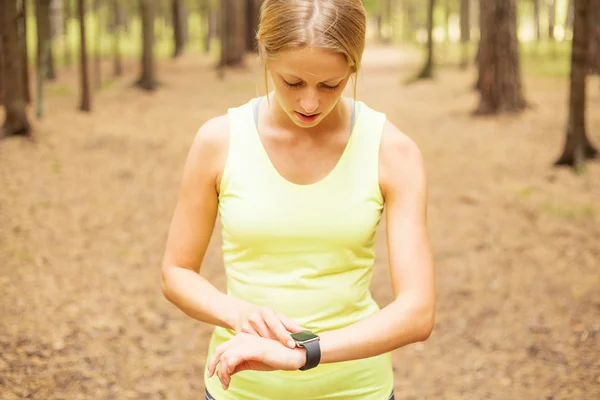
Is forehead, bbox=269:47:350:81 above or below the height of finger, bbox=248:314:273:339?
above

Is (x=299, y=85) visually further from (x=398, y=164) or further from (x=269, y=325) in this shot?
(x=269, y=325)

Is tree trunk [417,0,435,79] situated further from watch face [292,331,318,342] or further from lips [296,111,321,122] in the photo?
watch face [292,331,318,342]

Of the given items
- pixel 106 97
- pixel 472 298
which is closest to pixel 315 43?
pixel 472 298

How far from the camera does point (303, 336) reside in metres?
1.78

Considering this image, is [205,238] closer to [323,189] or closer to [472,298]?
[323,189]

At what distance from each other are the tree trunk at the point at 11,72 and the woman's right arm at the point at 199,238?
10122 mm

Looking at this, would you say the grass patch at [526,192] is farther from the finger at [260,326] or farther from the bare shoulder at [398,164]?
the finger at [260,326]

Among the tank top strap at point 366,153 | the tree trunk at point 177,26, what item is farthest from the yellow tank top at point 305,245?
the tree trunk at point 177,26

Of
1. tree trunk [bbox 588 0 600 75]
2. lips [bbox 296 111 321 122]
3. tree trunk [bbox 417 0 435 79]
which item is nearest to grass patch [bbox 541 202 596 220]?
lips [bbox 296 111 321 122]

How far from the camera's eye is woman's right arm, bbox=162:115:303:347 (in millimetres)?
1907

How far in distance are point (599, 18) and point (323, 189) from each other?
18.8 m

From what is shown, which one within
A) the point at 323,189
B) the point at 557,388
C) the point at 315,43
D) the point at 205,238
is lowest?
the point at 557,388

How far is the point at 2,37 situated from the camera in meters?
11.1

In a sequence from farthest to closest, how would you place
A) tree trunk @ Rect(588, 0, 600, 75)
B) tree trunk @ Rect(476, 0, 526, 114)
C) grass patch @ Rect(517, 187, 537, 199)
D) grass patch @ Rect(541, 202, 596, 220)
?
tree trunk @ Rect(588, 0, 600, 75), tree trunk @ Rect(476, 0, 526, 114), grass patch @ Rect(517, 187, 537, 199), grass patch @ Rect(541, 202, 596, 220)
